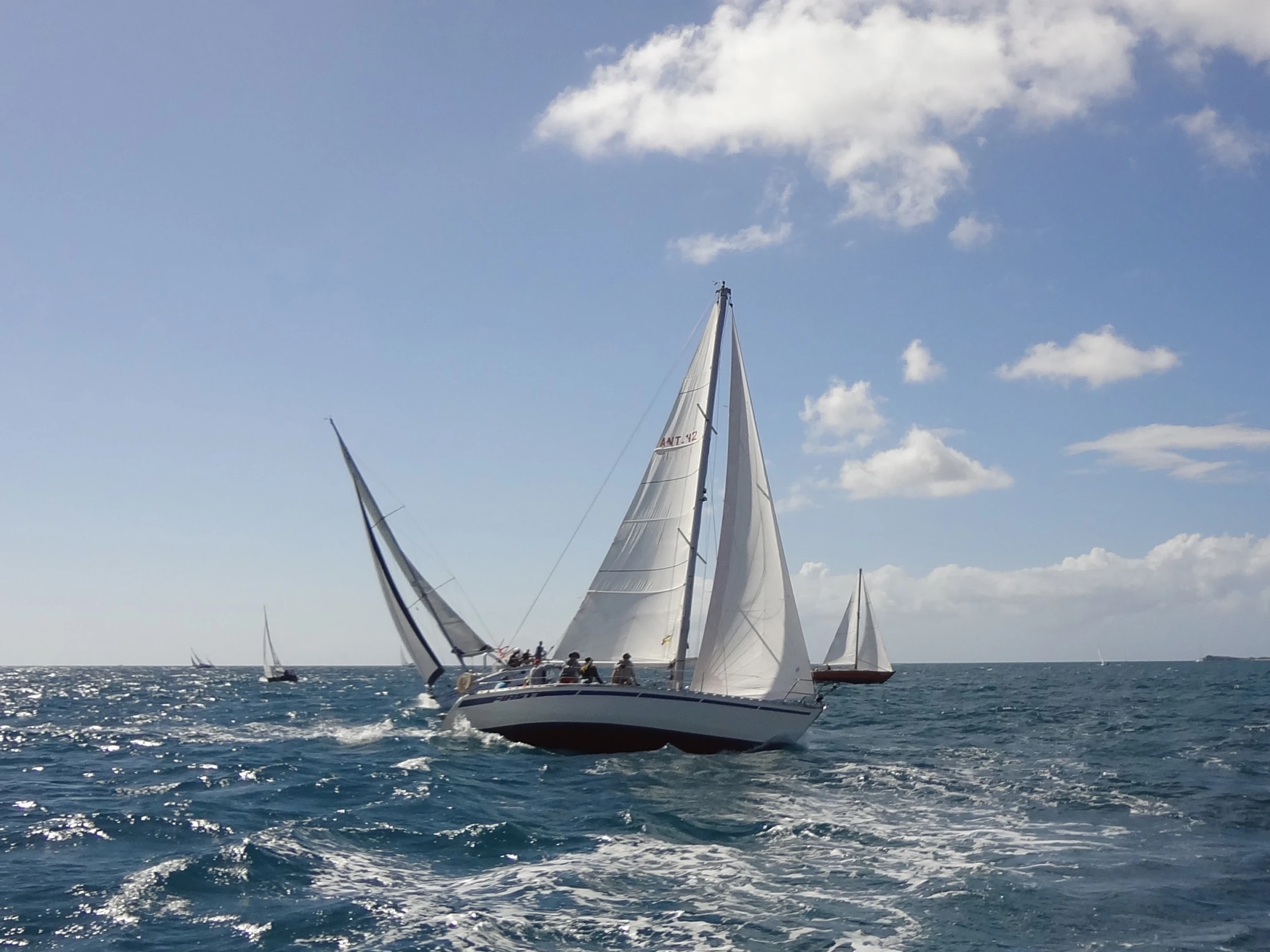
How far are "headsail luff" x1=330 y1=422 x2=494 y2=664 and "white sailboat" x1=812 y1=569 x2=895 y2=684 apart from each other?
40.7 m

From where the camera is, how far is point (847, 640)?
70.1m

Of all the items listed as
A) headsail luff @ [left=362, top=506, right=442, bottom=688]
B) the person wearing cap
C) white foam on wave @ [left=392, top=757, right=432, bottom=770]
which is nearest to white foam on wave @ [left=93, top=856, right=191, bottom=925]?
white foam on wave @ [left=392, top=757, right=432, bottom=770]

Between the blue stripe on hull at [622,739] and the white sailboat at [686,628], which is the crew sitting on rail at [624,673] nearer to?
the white sailboat at [686,628]

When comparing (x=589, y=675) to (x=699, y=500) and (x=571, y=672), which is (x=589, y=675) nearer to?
(x=571, y=672)

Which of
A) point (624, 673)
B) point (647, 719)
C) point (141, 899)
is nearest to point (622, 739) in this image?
point (647, 719)

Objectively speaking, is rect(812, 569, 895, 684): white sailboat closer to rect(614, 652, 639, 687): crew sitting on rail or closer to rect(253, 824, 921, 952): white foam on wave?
rect(614, 652, 639, 687): crew sitting on rail

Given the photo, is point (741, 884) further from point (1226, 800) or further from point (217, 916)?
point (1226, 800)

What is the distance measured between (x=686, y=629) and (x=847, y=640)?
49313 mm

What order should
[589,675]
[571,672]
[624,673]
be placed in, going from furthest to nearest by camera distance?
1. [571,672]
2. [589,675]
3. [624,673]

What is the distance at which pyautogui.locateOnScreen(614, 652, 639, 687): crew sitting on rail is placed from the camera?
22.8 metres

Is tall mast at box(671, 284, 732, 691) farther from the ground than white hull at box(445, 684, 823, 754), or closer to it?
farther from the ground

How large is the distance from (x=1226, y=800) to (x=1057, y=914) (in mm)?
8916

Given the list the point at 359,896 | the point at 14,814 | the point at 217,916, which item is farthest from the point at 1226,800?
the point at 14,814

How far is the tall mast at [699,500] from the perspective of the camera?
23.1 m
